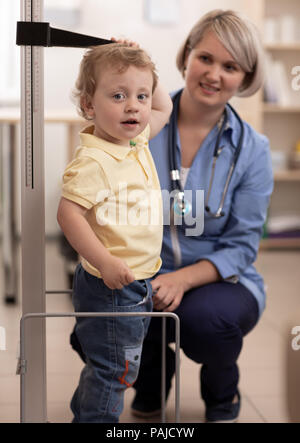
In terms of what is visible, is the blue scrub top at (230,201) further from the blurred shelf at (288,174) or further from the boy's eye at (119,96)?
the blurred shelf at (288,174)

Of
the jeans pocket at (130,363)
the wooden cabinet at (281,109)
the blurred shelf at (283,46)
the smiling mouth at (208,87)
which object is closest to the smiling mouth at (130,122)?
the smiling mouth at (208,87)

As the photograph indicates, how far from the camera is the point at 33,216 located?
3.46 feet

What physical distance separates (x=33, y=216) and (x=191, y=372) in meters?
0.81

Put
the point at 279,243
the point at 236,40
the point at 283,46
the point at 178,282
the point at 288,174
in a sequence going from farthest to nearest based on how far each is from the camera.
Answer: the point at 283,46, the point at 288,174, the point at 279,243, the point at 178,282, the point at 236,40

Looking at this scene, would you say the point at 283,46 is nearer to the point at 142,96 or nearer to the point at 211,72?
the point at 211,72

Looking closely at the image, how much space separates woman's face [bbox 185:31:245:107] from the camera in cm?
112

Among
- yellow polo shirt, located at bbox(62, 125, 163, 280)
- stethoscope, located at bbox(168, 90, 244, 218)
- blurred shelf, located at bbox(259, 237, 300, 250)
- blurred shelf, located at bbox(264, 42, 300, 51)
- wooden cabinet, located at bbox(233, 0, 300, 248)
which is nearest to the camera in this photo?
yellow polo shirt, located at bbox(62, 125, 163, 280)

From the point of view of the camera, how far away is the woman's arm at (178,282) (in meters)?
1.18

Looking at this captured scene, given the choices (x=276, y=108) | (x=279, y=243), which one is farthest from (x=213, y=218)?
(x=276, y=108)

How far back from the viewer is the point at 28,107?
1.03 metres

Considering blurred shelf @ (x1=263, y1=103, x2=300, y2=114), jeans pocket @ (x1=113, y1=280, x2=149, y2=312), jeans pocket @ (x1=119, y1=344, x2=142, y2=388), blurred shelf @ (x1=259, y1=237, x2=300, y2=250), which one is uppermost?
blurred shelf @ (x1=263, y1=103, x2=300, y2=114)

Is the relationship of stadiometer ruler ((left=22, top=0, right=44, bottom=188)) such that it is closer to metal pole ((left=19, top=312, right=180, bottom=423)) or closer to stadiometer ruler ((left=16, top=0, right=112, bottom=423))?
stadiometer ruler ((left=16, top=0, right=112, bottom=423))

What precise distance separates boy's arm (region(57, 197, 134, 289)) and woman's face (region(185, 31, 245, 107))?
1.09ft

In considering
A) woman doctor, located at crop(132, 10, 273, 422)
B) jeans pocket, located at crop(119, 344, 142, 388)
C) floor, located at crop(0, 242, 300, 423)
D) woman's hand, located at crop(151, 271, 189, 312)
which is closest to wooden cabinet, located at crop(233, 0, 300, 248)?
floor, located at crop(0, 242, 300, 423)
